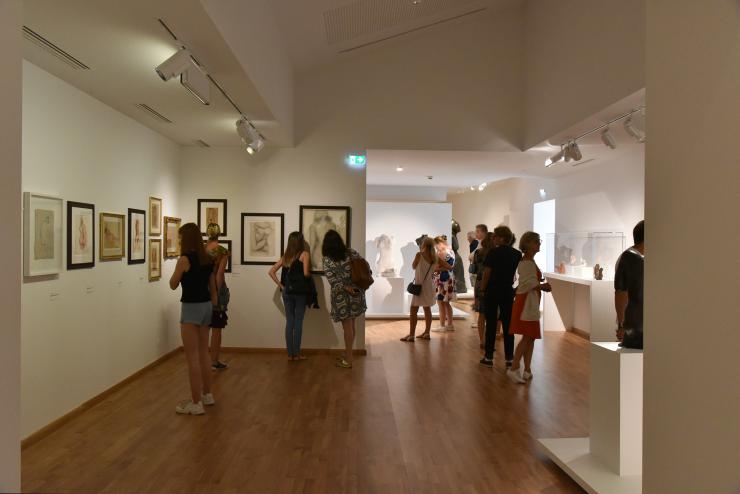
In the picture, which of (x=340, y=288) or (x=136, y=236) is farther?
(x=340, y=288)

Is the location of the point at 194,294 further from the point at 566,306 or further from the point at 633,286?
the point at 566,306

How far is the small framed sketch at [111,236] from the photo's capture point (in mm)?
5855

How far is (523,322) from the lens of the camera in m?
6.48

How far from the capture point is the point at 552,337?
32.9ft

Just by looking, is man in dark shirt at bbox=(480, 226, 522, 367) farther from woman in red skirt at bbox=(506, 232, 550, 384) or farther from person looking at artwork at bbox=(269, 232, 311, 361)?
person looking at artwork at bbox=(269, 232, 311, 361)

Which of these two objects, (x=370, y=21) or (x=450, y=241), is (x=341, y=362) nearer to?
(x=370, y=21)

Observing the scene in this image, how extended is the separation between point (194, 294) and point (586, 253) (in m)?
6.95

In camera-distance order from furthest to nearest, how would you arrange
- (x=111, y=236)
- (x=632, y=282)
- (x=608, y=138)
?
(x=608, y=138) → (x=111, y=236) → (x=632, y=282)

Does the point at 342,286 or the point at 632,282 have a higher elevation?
the point at 632,282

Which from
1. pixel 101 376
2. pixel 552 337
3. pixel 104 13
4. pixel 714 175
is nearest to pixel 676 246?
pixel 714 175

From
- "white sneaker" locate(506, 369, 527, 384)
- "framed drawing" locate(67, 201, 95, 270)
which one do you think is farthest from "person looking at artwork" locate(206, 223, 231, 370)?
"white sneaker" locate(506, 369, 527, 384)

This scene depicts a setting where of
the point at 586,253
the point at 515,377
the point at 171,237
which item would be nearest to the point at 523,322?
the point at 515,377

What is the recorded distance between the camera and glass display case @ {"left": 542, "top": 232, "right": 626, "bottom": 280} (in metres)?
8.79

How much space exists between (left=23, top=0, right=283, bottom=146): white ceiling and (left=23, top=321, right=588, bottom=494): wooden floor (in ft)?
9.83
